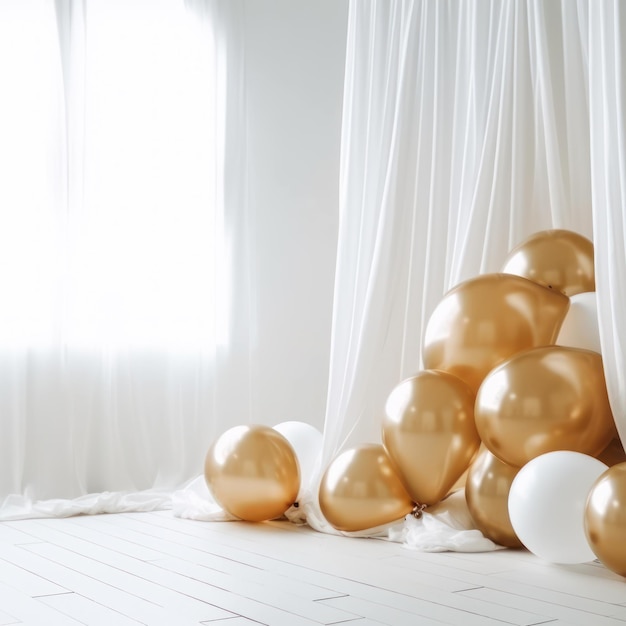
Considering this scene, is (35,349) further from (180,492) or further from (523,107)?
(523,107)

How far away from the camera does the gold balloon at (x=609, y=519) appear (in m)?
1.96

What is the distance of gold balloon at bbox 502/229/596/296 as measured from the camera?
267 centimetres

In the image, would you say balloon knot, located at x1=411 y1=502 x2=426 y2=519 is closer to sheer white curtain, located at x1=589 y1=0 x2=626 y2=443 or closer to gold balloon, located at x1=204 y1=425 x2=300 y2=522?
gold balloon, located at x1=204 y1=425 x2=300 y2=522

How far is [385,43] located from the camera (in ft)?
10.8

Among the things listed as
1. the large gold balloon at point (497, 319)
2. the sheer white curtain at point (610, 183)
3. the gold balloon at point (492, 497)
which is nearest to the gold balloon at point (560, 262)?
the large gold balloon at point (497, 319)

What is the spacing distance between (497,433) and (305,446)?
3.19ft

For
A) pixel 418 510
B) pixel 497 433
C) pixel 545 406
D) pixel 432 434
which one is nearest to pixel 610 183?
pixel 545 406

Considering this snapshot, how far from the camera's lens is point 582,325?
259 cm

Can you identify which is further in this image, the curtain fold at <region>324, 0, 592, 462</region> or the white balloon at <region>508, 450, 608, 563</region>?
the curtain fold at <region>324, 0, 592, 462</region>

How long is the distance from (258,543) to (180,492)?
794mm

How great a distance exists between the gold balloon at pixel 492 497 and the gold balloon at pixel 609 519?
1.33 ft

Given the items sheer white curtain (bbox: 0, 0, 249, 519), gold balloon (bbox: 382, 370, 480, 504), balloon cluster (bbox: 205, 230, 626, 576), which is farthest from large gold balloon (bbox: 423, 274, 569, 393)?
sheer white curtain (bbox: 0, 0, 249, 519)

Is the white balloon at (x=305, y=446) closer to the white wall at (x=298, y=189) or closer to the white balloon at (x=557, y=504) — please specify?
the white wall at (x=298, y=189)

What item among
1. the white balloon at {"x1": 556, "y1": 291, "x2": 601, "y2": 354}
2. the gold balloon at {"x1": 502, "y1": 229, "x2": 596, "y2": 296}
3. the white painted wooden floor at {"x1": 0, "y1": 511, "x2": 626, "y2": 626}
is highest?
the gold balloon at {"x1": 502, "y1": 229, "x2": 596, "y2": 296}
